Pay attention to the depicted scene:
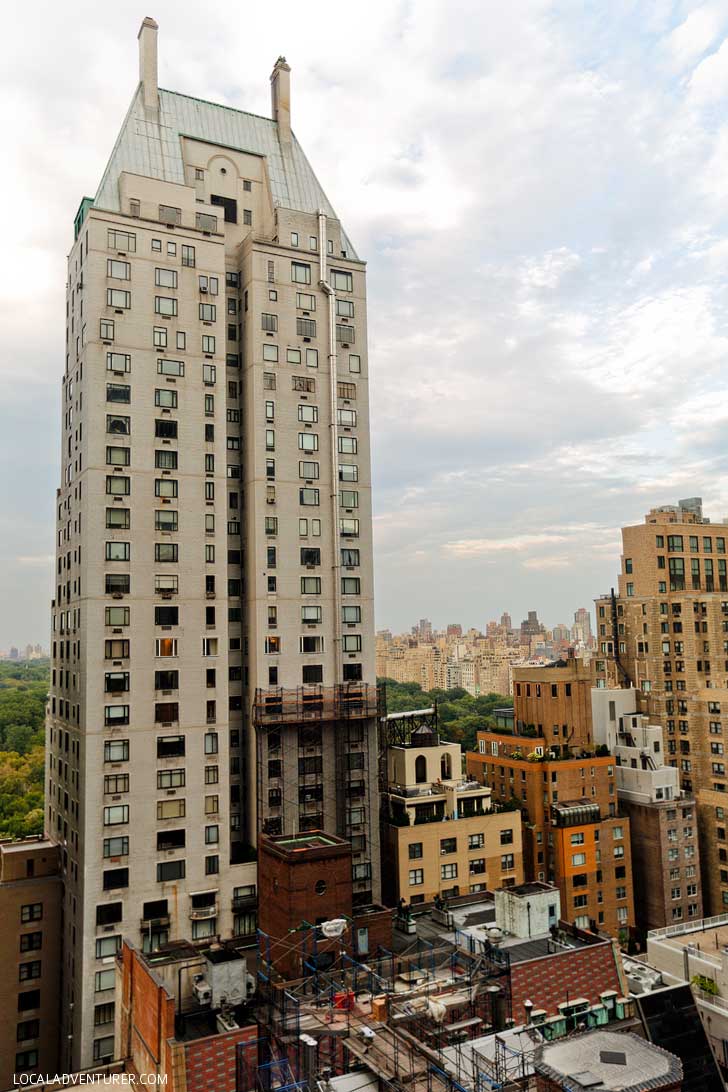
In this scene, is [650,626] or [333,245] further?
[650,626]

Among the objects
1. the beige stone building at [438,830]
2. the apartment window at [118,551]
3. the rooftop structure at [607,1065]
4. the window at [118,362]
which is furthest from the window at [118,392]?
the rooftop structure at [607,1065]

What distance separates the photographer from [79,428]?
218 ft

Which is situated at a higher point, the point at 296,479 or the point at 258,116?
the point at 258,116

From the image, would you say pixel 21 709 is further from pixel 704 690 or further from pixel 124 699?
pixel 704 690

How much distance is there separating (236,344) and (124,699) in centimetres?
3252

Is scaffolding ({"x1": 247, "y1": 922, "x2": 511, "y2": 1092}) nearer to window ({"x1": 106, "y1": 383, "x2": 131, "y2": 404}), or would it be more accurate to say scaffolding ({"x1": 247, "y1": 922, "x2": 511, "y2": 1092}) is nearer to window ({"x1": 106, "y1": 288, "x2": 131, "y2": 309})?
window ({"x1": 106, "y1": 383, "x2": 131, "y2": 404})

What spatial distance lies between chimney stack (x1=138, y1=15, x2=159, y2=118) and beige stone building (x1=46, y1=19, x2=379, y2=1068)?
29cm

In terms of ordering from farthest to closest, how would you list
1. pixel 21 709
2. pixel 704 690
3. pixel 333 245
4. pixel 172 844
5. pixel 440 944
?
1. pixel 21 709
2. pixel 704 690
3. pixel 333 245
4. pixel 172 844
5. pixel 440 944

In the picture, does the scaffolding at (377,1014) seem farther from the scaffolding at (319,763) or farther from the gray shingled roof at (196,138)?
the gray shingled roof at (196,138)

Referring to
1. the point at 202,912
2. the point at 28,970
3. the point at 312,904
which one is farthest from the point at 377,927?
the point at 28,970

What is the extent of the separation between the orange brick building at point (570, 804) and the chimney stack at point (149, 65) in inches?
2742

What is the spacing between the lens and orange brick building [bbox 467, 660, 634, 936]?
7988 cm

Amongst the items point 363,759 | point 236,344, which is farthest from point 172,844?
A: point 236,344

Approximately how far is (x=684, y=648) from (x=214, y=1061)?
78.1 meters
